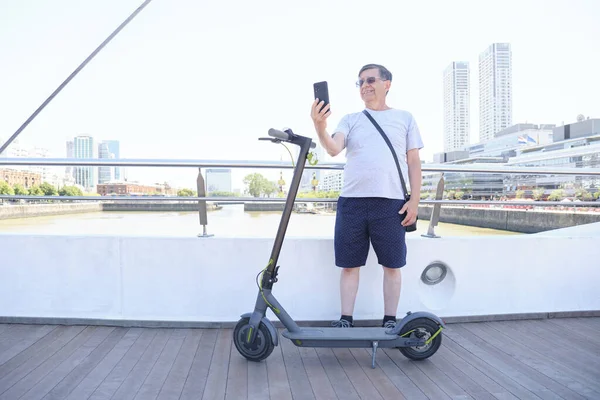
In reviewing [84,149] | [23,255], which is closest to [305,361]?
[23,255]

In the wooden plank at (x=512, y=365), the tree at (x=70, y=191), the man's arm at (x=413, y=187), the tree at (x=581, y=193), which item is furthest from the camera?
the tree at (x=581, y=193)

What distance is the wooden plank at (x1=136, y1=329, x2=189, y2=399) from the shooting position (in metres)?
1.74

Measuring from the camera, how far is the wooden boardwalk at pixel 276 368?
175 centimetres

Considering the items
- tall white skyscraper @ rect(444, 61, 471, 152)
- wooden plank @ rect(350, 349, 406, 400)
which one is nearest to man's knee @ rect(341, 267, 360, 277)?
wooden plank @ rect(350, 349, 406, 400)

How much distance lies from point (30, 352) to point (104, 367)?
51 cm

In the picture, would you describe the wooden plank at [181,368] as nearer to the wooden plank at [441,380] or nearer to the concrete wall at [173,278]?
the concrete wall at [173,278]

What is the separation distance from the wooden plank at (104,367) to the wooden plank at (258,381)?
665 mm

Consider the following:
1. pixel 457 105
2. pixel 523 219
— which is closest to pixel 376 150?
pixel 523 219

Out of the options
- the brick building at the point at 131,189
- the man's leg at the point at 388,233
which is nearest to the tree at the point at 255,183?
the brick building at the point at 131,189

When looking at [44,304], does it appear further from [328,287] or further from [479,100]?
[479,100]

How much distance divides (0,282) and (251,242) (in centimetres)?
167

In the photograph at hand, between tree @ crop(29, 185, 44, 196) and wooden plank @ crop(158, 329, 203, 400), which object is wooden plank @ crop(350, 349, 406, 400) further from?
tree @ crop(29, 185, 44, 196)

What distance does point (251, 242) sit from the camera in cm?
263

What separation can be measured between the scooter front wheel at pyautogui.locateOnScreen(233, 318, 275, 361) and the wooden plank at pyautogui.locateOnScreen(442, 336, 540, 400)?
1024mm
